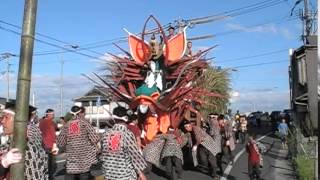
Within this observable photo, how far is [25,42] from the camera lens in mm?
3906

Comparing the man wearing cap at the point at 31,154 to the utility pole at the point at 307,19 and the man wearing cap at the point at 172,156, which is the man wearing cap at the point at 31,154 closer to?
the man wearing cap at the point at 172,156

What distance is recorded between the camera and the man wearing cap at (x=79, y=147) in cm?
1011

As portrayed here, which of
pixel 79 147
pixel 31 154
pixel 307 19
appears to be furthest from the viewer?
pixel 307 19

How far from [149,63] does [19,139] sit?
13982mm

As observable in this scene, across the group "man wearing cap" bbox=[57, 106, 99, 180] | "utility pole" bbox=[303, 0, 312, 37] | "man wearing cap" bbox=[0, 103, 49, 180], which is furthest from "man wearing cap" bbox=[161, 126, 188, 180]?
"utility pole" bbox=[303, 0, 312, 37]

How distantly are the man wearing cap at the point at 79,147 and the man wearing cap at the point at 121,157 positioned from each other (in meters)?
2.07

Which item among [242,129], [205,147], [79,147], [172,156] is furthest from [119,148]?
[242,129]

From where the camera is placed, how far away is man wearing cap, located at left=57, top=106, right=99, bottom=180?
398 inches

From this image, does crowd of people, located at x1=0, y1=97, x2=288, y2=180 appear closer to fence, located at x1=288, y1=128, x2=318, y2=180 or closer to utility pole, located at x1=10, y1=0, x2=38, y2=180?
utility pole, located at x1=10, y1=0, x2=38, y2=180

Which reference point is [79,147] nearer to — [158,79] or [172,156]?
[172,156]

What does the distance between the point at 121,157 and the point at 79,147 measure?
7.68 ft

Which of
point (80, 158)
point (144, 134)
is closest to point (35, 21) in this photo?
point (80, 158)

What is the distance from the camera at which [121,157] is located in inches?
Answer: 317

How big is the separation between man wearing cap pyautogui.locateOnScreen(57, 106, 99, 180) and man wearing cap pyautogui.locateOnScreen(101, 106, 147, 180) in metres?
2.07
